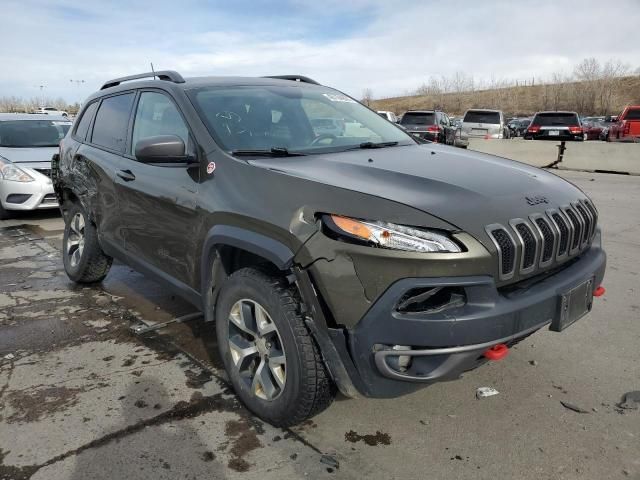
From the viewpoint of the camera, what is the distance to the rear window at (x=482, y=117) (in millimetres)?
19484

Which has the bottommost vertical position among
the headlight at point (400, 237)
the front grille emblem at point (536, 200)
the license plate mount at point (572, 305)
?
the license plate mount at point (572, 305)

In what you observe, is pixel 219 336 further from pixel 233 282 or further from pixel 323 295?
pixel 323 295

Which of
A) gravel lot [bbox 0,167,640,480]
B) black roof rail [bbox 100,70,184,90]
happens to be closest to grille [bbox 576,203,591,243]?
gravel lot [bbox 0,167,640,480]

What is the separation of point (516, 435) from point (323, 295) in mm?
1226

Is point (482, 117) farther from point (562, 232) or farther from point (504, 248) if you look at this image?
point (504, 248)

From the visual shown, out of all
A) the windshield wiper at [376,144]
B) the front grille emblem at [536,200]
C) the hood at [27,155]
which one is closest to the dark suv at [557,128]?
the hood at [27,155]

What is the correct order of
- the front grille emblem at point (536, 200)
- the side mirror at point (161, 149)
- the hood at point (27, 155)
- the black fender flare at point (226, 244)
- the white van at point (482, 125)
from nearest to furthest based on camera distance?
the black fender flare at point (226, 244) → the front grille emblem at point (536, 200) → the side mirror at point (161, 149) → the hood at point (27, 155) → the white van at point (482, 125)

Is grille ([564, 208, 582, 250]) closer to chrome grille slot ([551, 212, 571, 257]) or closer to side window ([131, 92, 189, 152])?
chrome grille slot ([551, 212, 571, 257])

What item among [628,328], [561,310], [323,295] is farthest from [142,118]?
[628,328]

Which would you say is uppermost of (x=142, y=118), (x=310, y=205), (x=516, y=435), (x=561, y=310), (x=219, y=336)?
(x=142, y=118)

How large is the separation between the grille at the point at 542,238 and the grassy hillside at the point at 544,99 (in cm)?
6279

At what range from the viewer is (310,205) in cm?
227

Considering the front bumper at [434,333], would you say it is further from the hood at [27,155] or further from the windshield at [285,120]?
the hood at [27,155]

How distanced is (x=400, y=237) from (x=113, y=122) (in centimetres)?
297
